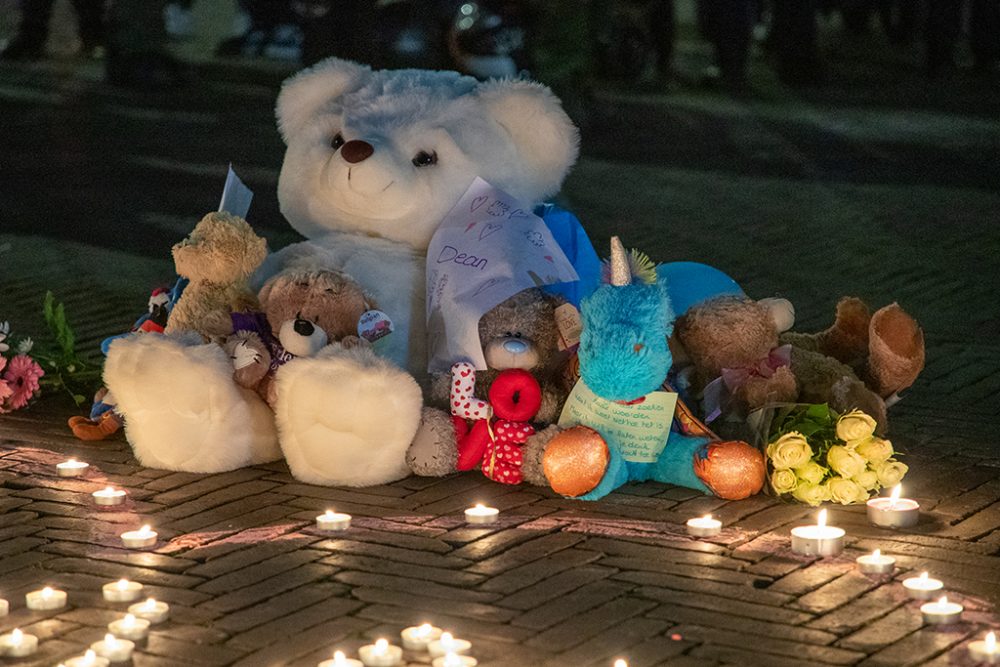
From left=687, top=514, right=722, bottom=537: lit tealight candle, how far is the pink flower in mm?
2795

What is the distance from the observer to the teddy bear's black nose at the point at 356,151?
5602mm

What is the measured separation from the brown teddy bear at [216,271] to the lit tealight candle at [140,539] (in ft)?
3.12

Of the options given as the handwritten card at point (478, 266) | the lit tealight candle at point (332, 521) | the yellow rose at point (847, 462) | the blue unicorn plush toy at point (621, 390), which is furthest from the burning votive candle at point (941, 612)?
the handwritten card at point (478, 266)

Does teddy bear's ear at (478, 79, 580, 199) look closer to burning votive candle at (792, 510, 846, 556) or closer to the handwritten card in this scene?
the handwritten card

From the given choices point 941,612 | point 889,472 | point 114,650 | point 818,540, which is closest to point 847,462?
point 889,472

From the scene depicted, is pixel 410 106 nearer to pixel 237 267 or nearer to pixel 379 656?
pixel 237 267

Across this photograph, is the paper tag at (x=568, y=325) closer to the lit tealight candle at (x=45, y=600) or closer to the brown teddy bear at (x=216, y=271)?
the brown teddy bear at (x=216, y=271)

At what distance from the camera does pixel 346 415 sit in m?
5.07

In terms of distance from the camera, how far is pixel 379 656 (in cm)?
374

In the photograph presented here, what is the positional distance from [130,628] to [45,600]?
1.14 feet

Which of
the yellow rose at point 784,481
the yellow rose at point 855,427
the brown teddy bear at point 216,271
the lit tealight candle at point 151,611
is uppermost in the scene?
the brown teddy bear at point 216,271

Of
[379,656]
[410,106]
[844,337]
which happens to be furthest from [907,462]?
[379,656]

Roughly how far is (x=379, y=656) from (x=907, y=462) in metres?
2.51

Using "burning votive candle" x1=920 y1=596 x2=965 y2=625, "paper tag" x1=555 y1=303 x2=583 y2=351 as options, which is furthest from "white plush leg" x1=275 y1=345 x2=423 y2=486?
"burning votive candle" x1=920 y1=596 x2=965 y2=625
